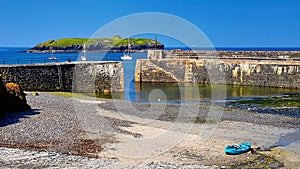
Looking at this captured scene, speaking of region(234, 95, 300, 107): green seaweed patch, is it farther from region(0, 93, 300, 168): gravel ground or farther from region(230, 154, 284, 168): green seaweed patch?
region(230, 154, 284, 168): green seaweed patch

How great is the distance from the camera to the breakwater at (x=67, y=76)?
27017mm

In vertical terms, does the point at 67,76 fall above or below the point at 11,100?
above

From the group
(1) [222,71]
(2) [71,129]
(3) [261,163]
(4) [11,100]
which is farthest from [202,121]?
(1) [222,71]

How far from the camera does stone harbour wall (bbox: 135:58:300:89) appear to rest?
36656mm

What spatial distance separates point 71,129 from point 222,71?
27184 millimetres

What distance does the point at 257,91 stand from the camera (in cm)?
3444

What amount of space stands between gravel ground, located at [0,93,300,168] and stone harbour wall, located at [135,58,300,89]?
47.2 ft

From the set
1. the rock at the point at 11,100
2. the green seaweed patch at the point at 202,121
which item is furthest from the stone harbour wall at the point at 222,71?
the rock at the point at 11,100

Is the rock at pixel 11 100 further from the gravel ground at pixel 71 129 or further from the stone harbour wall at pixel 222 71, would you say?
the stone harbour wall at pixel 222 71

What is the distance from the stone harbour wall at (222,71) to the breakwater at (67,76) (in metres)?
10.7

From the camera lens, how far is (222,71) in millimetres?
40844

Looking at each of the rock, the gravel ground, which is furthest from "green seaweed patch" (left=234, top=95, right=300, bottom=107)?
the rock

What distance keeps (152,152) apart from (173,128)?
14.2 ft

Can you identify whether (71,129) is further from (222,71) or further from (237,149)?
(222,71)
